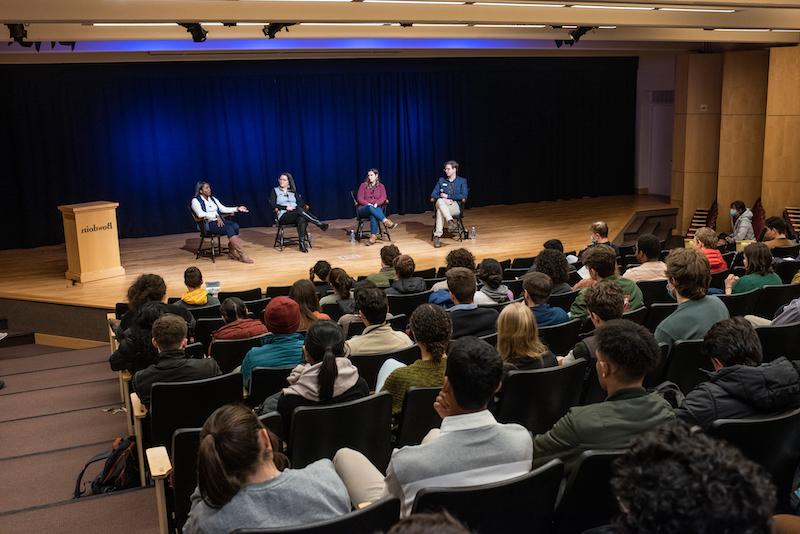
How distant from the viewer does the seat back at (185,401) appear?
4.23 metres

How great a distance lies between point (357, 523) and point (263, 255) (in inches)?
389

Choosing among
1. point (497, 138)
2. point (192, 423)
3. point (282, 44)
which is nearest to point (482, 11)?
point (282, 44)

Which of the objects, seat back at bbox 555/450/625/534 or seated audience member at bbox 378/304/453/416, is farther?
seated audience member at bbox 378/304/453/416

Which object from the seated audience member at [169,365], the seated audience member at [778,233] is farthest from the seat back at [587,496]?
the seated audience member at [778,233]

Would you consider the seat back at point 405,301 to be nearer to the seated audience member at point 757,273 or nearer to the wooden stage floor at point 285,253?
the seated audience member at point 757,273

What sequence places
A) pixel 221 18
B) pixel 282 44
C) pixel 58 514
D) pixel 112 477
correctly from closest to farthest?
pixel 58 514 < pixel 112 477 < pixel 221 18 < pixel 282 44

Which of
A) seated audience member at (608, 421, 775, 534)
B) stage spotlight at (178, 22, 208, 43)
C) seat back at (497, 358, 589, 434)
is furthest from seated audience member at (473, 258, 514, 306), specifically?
seated audience member at (608, 421, 775, 534)

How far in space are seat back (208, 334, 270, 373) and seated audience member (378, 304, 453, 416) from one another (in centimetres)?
157

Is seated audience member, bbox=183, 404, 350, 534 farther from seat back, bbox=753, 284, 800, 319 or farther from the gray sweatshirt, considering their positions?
seat back, bbox=753, 284, 800, 319

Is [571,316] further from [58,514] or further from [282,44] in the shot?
[282,44]

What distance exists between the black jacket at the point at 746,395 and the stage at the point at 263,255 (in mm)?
7388

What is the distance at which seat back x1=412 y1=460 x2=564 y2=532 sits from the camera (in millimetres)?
2555

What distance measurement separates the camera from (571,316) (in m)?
5.53

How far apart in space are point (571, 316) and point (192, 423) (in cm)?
251
